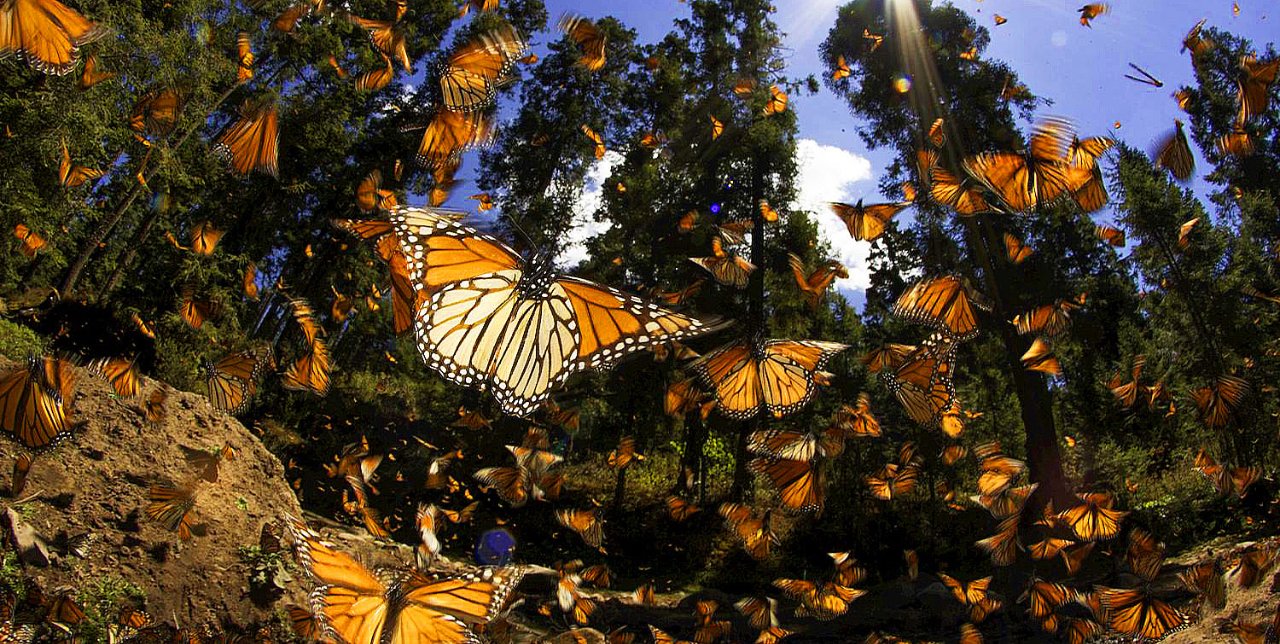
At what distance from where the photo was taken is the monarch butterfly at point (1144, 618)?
642cm

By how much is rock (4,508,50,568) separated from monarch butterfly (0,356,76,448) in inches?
19.2

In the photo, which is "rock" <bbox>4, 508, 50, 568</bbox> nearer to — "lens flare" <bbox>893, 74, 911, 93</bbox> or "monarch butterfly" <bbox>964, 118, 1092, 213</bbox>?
"monarch butterfly" <bbox>964, 118, 1092, 213</bbox>

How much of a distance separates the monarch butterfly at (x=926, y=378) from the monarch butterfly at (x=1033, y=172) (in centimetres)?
148

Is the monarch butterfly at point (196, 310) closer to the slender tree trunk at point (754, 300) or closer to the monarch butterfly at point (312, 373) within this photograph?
the monarch butterfly at point (312, 373)

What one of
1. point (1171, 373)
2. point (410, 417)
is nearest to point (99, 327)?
point (410, 417)

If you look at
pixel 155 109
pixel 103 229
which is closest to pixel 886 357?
pixel 155 109

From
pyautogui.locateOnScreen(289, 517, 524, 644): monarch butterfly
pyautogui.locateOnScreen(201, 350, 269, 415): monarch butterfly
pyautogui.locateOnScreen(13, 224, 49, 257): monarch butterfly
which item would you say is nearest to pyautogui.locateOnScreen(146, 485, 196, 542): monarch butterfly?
pyautogui.locateOnScreen(201, 350, 269, 415): monarch butterfly

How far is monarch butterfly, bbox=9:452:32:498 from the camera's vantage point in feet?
15.2

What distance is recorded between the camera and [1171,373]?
19828mm

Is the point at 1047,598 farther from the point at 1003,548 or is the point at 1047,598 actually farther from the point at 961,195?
the point at 961,195

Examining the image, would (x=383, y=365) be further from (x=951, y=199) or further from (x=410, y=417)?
(x=951, y=199)

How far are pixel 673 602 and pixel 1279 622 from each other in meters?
8.67

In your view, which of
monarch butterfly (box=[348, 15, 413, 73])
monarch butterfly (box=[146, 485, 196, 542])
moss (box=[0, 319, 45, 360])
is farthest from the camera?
moss (box=[0, 319, 45, 360])

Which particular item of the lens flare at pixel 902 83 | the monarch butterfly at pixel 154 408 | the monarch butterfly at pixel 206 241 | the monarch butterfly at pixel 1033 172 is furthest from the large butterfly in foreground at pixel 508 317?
the lens flare at pixel 902 83
